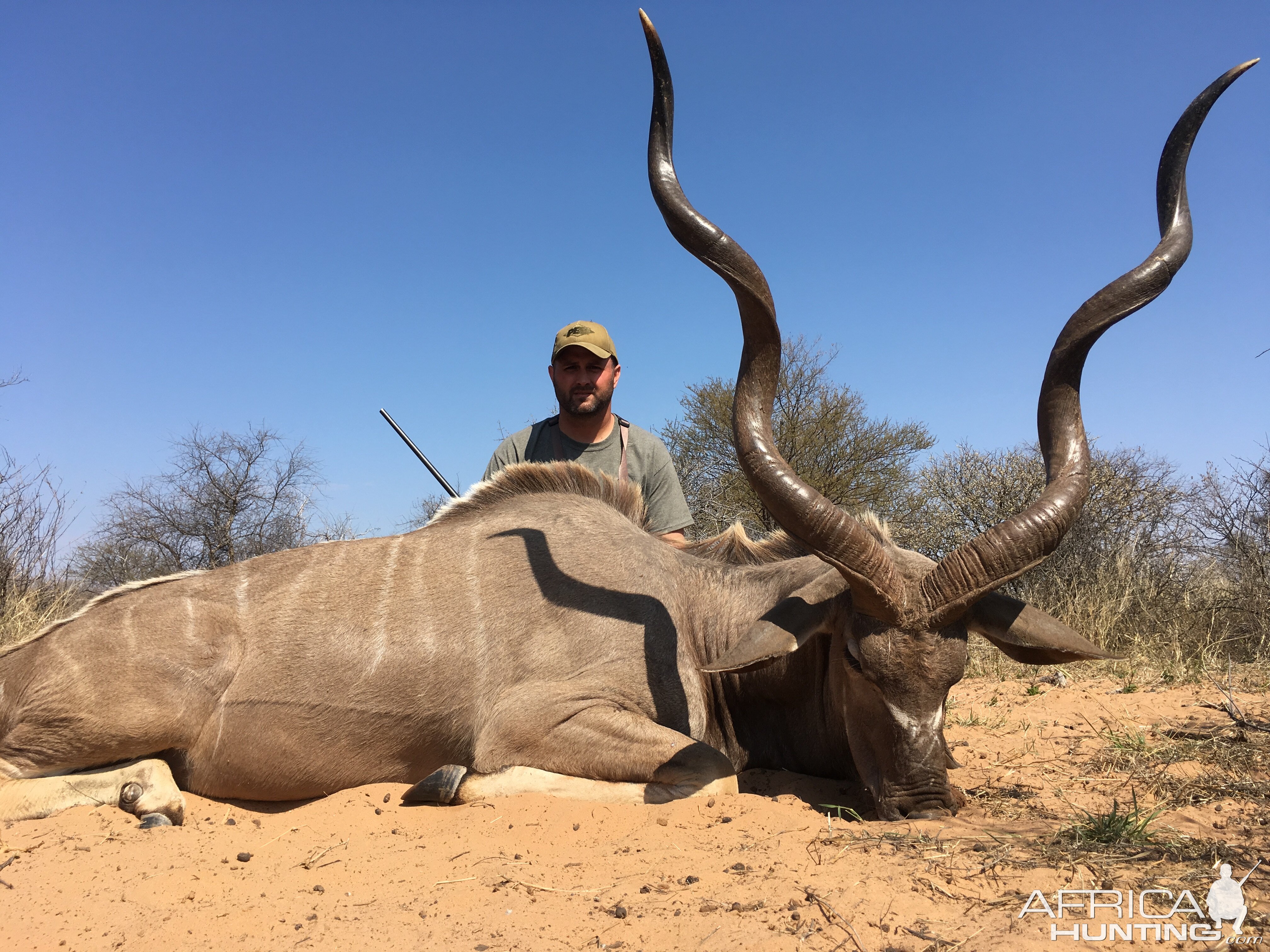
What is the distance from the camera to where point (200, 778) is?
4.10 metres

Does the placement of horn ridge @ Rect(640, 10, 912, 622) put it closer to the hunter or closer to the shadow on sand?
the shadow on sand

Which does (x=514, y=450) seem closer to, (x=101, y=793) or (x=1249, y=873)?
(x=101, y=793)

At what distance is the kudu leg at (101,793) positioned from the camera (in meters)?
3.74

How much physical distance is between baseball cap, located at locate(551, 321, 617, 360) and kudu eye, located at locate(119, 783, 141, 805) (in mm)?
3721

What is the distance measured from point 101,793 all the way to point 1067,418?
4548 mm

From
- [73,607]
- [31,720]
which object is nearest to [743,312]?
[31,720]

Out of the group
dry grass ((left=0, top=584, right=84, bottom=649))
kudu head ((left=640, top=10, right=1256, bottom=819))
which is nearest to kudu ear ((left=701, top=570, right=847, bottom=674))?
kudu head ((left=640, top=10, right=1256, bottom=819))

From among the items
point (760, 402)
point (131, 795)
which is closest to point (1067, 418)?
point (760, 402)

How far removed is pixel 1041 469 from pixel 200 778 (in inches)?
413

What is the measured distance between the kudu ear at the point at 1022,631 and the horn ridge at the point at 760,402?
0.42 meters

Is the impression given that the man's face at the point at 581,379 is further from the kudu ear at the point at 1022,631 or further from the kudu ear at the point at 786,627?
the kudu ear at the point at 1022,631

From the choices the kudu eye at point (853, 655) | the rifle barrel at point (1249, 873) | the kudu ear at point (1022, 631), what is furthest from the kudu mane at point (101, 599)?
the rifle barrel at point (1249, 873)

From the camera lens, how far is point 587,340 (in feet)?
20.5

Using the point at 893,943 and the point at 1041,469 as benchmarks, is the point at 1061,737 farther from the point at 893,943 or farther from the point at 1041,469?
the point at 1041,469
